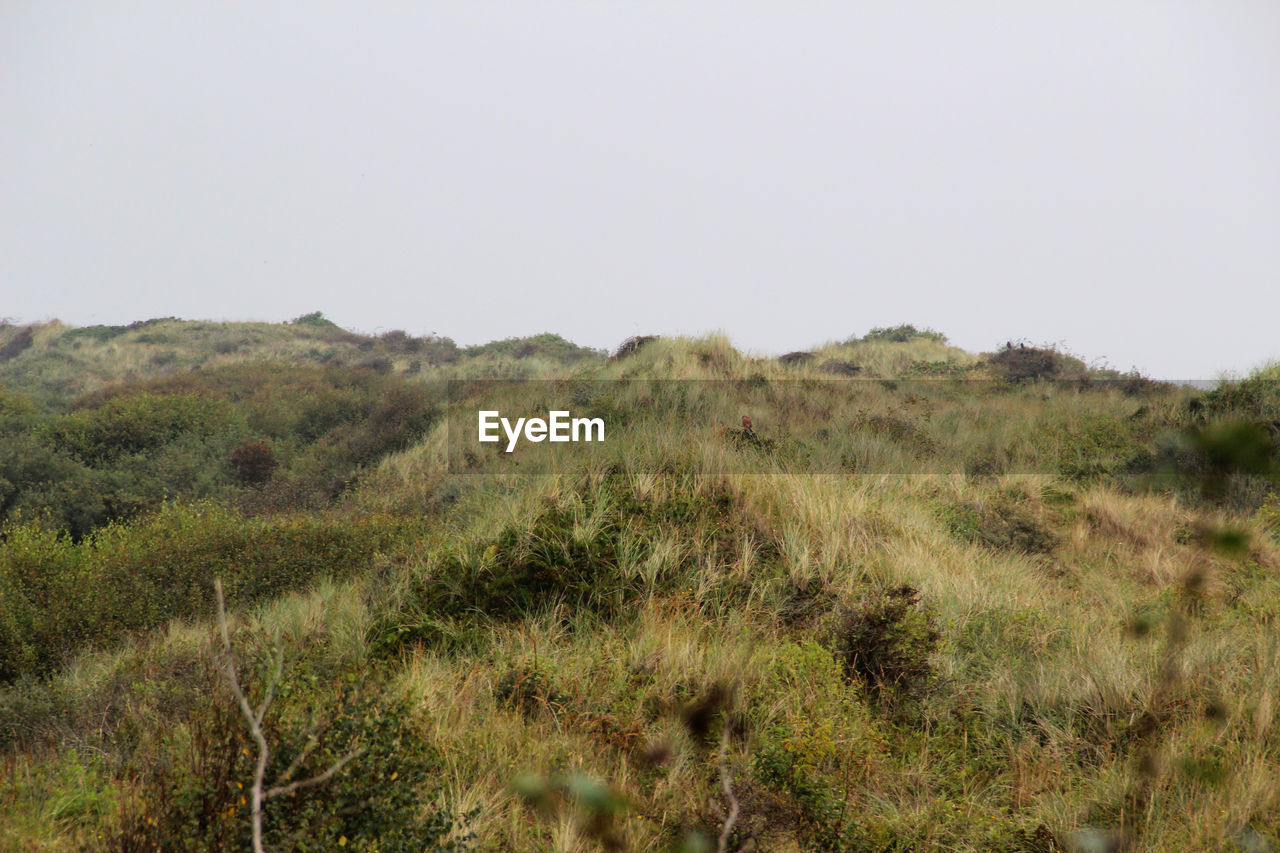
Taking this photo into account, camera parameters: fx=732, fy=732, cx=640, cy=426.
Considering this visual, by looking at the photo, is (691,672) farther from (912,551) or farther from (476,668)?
(912,551)

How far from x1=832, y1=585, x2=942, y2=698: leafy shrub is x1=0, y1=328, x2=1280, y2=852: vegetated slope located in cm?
3

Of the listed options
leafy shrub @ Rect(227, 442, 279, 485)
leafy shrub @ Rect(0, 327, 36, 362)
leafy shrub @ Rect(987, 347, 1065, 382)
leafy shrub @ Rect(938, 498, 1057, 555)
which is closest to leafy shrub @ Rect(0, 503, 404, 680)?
leafy shrub @ Rect(227, 442, 279, 485)

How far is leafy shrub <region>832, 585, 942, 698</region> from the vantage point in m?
4.62

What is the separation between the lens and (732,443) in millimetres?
7988

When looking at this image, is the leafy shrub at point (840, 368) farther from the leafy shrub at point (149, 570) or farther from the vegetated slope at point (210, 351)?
the leafy shrub at point (149, 570)

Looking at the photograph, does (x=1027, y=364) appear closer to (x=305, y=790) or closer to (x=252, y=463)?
(x=252, y=463)

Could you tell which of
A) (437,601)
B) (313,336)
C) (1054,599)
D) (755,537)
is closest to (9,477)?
(437,601)

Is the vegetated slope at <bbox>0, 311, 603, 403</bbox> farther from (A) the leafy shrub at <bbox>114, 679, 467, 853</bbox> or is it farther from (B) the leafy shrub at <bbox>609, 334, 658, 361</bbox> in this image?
(A) the leafy shrub at <bbox>114, 679, 467, 853</bbox>

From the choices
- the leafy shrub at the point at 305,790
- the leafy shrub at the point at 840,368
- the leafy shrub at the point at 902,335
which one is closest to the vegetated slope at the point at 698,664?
the leafy shrub at the point at 305,790

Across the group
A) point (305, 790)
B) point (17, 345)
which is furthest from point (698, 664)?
point (17, 345)

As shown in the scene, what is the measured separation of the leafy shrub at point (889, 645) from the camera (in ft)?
15.1

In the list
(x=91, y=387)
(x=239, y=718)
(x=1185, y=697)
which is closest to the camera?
(x=239, y=718)

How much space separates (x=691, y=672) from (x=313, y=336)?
36.3m

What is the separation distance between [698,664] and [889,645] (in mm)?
1294
